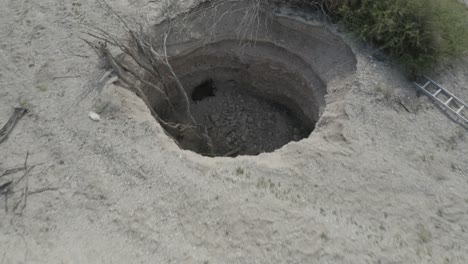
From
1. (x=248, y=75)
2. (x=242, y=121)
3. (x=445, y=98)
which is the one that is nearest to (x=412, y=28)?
(x=445, y=98)

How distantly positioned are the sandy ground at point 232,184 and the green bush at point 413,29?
0.74 feet

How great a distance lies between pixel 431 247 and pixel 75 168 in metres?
3.37

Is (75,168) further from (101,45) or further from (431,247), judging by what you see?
(431,247)

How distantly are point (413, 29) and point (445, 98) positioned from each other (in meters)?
0.83

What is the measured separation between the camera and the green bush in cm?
426

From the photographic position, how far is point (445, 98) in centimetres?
430

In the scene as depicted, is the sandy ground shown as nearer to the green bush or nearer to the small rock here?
the small rock

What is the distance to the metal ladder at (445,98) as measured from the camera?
4.22 meters

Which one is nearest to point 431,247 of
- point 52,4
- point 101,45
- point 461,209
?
point 461,209

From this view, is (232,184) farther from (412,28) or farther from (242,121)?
(412,28)

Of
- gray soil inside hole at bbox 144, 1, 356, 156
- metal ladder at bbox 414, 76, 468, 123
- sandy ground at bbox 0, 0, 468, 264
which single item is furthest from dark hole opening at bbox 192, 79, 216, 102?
metal ladder at bbox 414, 76, 468, 123

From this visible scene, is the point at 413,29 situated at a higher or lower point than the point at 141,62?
higher

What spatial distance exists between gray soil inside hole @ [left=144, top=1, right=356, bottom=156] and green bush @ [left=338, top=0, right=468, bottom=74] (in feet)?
1.17

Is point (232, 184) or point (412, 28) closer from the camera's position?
point (232, 184)
